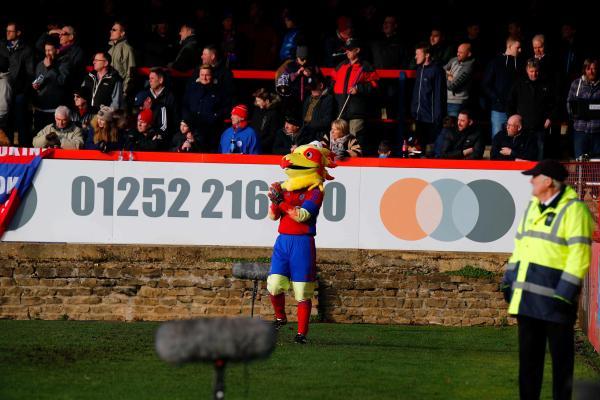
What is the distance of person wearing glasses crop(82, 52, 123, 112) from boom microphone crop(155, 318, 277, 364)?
41.1 feet

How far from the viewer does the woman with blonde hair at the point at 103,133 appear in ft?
60.5

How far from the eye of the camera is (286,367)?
41.8ft

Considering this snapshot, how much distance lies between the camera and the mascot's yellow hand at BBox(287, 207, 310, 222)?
14291 millimetres

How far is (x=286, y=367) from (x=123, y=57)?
30.6 feet

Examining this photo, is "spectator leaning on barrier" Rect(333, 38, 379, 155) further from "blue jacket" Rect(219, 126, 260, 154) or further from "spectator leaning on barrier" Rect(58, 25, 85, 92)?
"spectator leaning on barrier" Rect(58, 25, 85, 92)

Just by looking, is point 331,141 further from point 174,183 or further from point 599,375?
point 599,375

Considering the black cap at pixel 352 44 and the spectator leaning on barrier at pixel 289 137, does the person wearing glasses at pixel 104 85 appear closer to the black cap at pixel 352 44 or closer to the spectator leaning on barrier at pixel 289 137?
the spectator leaning on barrier at pixel 289 137

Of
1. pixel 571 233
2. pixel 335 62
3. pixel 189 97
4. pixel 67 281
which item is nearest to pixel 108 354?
pixel 67 281

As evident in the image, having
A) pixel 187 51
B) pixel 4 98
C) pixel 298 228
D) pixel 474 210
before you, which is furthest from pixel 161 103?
pixel 298 228

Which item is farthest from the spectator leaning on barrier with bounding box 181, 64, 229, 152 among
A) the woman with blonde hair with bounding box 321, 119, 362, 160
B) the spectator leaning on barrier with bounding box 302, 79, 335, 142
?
the woman with blonde hair with bounding box 321, 119, 362, 160

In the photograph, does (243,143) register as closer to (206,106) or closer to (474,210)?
(206,106)

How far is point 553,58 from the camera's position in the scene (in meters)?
20.3

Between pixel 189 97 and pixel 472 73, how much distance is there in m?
4.33

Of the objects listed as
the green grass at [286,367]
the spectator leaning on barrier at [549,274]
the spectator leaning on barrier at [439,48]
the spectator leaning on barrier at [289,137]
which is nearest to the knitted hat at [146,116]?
the spectator leaning on barrier at [289,137]
